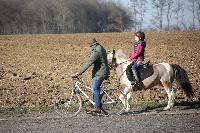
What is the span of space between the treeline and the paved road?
64.9 metres

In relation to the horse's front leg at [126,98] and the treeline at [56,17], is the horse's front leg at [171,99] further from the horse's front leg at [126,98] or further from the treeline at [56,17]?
the treeline at [56,17]

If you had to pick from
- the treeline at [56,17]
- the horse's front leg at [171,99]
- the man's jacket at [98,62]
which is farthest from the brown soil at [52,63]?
the treeline at [56,17]

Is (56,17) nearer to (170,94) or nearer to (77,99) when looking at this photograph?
(170,94)

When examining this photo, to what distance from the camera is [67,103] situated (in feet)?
40.9

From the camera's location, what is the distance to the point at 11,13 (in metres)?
84.1

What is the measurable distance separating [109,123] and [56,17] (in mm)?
77829

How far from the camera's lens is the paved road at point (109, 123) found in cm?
990

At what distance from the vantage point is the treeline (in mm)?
81562

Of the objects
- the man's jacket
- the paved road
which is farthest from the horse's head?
the paved road

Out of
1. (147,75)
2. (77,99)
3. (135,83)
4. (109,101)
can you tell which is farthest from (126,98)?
(77,99)

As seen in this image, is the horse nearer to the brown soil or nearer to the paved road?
the paved road

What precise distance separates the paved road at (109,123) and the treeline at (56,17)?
64.9m

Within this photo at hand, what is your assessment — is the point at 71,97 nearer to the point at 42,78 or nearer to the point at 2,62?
the point at 42,78

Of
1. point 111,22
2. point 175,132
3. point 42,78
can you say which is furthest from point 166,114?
point 111,22
